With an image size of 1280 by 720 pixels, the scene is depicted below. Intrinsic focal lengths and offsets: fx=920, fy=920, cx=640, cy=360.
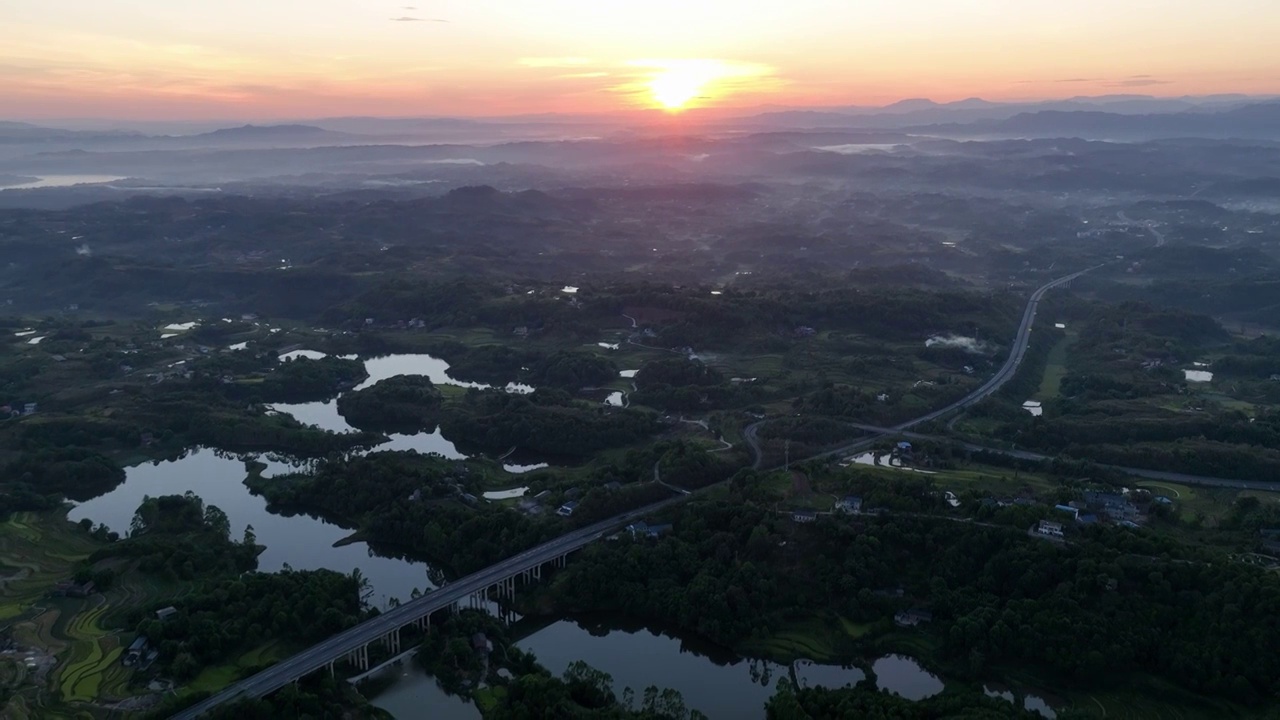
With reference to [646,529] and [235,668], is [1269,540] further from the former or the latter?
[235,668]

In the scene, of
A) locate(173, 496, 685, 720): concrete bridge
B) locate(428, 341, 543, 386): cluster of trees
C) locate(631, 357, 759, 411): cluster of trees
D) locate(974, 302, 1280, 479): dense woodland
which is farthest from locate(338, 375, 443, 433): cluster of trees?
locate(974, 302, 1280, 479): dense woodland

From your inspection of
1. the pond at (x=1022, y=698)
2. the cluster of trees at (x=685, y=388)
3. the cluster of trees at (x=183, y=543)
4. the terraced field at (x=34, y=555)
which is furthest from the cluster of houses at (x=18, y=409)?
the pond at (x=1022, y=698)

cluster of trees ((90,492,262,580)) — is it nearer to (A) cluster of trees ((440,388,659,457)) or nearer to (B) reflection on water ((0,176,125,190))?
(A) cluster of trees ((440,388,659,457))

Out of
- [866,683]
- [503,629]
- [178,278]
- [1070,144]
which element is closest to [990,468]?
[866,683]

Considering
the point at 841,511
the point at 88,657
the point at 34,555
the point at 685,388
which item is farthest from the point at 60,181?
the point at 841,511

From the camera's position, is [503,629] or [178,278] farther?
[178,278]

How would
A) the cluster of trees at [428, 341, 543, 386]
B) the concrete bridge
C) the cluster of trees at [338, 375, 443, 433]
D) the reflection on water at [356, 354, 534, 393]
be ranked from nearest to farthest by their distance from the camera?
the concrete bridge → the cluster of trees at [338, 375, 443, 433] → the reflection on water at [356, 354, 534, 393] → the cluster of trees at [428, 341, 543, 386]

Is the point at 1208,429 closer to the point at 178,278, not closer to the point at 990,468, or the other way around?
the point at 990,468
